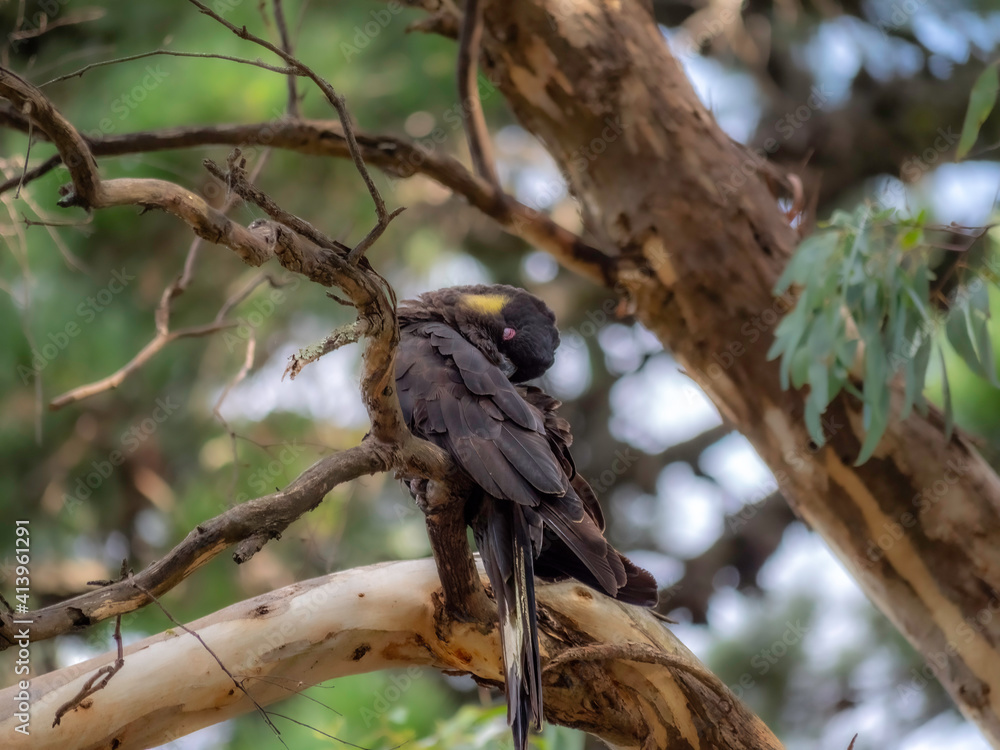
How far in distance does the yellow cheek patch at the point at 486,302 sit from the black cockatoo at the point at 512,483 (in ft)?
0.44

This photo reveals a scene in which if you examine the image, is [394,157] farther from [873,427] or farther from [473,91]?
Answer: [873,427]

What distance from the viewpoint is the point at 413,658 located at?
1.64 meters

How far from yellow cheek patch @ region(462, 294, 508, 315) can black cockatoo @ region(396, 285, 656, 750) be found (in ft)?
0.44

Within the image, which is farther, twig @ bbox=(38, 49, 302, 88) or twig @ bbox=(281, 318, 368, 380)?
twig @ bbox=(281, 318, 368, 380)

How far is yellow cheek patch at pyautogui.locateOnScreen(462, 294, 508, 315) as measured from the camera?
6.69 feet

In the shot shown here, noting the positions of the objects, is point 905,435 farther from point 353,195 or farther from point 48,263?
point 48,263

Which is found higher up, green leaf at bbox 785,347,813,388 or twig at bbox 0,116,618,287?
twig at bbox 0,116,618,287

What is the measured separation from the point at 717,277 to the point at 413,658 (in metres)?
1.33

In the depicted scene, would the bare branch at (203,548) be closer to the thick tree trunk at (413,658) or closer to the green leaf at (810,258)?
the thick tree trunk at (413,658)

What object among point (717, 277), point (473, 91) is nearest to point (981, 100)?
point (717, 277)

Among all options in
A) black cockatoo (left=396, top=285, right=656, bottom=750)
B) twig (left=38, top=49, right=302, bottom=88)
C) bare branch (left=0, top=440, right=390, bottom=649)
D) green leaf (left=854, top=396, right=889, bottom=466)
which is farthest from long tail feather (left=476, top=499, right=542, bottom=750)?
green leaf (left=854, top=396, right=889, bottom=466)

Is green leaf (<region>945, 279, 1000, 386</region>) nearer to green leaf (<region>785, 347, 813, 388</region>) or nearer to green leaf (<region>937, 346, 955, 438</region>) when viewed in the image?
green leaf (<region>937, 346, 955, 438</region>)

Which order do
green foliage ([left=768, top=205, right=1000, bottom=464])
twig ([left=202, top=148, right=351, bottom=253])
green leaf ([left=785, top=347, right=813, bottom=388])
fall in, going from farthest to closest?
green leaf ([left=785, top=347, right=813, bottom=388]) → green foliage ([left=768, top=205, right=1000, bottom=464]) → twig ([left=202, top=148, right=351, bottom=253])

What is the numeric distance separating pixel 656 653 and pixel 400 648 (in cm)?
50
